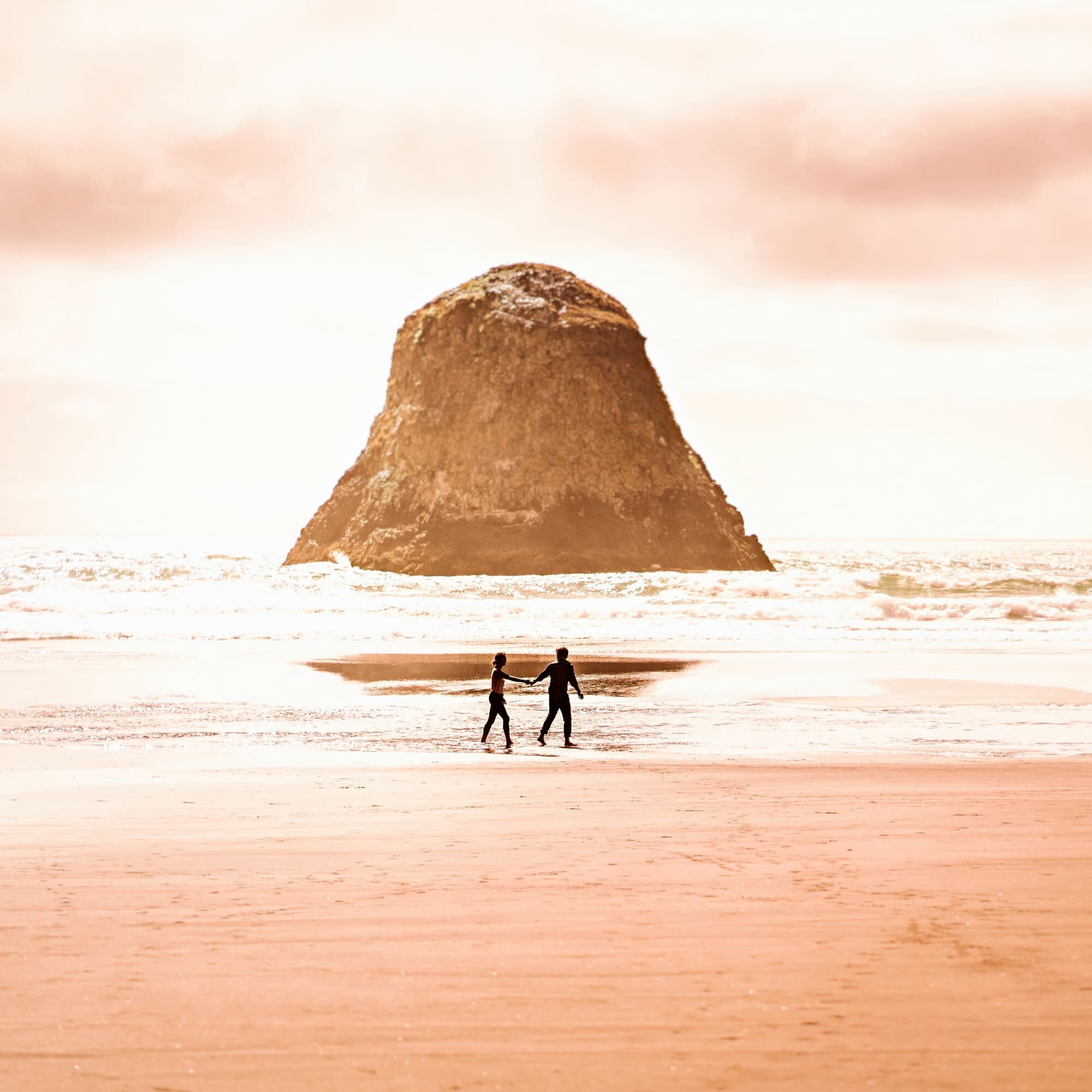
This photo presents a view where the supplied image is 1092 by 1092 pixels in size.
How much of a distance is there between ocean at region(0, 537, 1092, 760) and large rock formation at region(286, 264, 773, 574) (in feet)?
39.2

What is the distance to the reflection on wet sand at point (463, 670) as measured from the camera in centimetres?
1786

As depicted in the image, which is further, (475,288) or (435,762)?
(475,288)

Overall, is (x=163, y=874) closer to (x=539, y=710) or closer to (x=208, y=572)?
(x=539, y=710)

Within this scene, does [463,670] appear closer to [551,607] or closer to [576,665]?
[576,665]

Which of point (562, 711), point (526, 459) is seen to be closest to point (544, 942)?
point (562, 711)

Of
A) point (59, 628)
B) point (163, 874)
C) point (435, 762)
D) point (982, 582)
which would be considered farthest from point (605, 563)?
point (163, 874)

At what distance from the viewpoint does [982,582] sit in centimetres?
5031

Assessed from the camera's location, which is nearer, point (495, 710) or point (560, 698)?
point (495, 710)

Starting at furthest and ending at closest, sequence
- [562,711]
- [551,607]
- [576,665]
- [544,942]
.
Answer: [551,607], [576,665], [562,711], [544,942]

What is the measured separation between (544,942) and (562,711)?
8023 mm

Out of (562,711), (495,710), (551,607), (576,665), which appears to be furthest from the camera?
(551,607)

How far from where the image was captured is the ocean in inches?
511

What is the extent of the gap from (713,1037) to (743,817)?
398 cm

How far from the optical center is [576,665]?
70.5 feet
